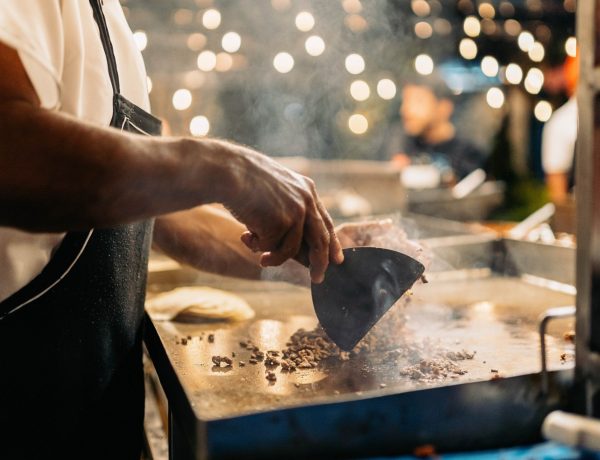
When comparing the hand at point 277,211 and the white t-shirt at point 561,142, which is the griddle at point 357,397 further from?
the white t-shirt at point 561,142

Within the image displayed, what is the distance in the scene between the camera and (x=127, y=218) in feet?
4.46

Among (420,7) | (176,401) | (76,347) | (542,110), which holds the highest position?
(420,7)

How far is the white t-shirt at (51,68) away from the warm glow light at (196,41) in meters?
7.23

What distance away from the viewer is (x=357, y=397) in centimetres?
133

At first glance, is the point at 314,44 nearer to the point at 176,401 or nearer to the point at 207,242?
the point at 207,242

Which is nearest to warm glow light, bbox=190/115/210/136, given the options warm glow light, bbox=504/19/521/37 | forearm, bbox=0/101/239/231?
warm glow light, bbox=504/19/521/37

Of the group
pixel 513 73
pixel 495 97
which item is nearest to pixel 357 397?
pixel 513 73

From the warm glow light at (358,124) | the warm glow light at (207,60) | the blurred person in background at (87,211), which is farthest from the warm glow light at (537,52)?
the blurred person in background at (87,211)

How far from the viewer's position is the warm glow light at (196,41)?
8.46 m

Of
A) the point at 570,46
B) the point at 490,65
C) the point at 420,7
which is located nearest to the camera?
the point at 420,7

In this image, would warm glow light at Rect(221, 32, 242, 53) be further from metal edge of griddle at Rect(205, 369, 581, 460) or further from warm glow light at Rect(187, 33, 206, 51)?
metal edge of griddle at Rect(205, 369, 581, 460)

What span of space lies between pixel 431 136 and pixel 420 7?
13.7 ft

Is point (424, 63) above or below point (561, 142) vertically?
above

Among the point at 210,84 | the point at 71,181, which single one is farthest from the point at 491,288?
the point at 210,84
